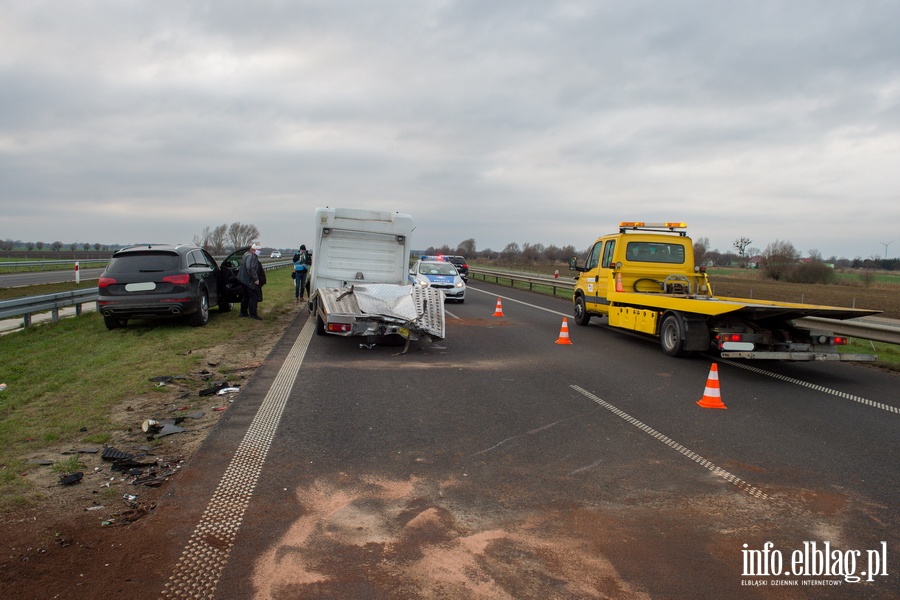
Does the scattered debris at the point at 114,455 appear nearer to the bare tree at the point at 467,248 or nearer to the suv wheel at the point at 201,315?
the suv wheel at the point at 201,315

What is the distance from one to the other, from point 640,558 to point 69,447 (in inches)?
185

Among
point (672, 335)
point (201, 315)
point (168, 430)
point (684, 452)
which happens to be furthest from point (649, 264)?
point (168, 430)

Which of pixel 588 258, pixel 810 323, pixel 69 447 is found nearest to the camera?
pixel 69 447

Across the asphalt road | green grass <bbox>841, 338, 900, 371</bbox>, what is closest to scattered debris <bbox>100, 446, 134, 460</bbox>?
the asphalt road

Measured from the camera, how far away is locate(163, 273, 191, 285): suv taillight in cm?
1181

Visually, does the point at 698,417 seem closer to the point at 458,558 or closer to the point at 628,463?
the point at 628,463

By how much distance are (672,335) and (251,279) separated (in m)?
9.37

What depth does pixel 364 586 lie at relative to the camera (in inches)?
125

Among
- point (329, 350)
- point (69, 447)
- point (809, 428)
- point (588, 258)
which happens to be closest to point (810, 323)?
point (588, 258)

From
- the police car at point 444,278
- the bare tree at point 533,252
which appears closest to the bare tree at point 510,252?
the bare tree at point 533,252

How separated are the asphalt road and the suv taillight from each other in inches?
195

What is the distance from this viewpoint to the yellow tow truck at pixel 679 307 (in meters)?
9.20

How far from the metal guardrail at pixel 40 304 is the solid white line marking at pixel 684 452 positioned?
10.7m

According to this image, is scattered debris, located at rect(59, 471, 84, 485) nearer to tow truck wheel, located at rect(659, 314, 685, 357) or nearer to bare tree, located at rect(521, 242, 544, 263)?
tow truck wheel, located at rect(659, 314, 685, 357)
